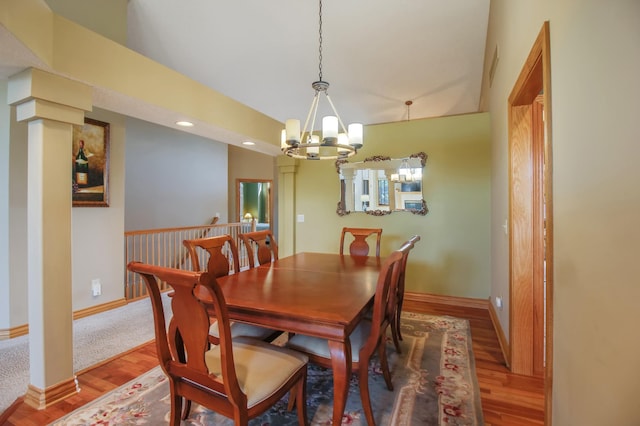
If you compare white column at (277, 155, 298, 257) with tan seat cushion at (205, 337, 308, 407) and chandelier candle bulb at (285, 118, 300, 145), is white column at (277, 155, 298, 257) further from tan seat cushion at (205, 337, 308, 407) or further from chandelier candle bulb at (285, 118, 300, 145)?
tan seat cushion at (205, 337, 308, 407)

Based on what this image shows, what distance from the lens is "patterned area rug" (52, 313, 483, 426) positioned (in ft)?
5.65

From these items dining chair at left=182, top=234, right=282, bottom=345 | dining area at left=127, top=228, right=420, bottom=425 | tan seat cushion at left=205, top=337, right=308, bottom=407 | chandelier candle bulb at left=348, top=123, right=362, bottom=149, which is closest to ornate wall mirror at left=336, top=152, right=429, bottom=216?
chandelier candle bulb at left=348, top=123, right=362, bottom=149

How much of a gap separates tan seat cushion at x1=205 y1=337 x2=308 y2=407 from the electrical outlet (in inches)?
106

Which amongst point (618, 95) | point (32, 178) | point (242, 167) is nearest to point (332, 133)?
point (618, 95)

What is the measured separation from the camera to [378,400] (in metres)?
1.89

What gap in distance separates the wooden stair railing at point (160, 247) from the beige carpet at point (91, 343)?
633 millimetres

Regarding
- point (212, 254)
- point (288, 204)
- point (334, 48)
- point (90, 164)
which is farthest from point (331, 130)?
point (90, 164)

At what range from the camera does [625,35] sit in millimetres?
751

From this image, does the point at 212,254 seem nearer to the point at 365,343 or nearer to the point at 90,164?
the point at 365,343

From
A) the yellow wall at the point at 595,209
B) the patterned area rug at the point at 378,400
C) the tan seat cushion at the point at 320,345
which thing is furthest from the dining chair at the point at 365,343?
the yellow wall at the point at 595,209

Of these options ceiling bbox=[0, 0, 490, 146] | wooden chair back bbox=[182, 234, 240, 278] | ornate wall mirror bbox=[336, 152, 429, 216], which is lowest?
wooden chair back bbox=[182, 234, 240, 278]

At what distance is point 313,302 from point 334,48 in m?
3.55

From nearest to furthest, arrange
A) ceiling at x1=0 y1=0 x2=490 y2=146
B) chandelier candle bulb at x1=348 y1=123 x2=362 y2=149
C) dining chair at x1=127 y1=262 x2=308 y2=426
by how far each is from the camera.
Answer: dining chair at x1=127 y1=262 x2=308 y2=426
chandelier candle bulb at x1=348 y1=123 x2=362 y2=149
ceiling at x1=0 y1=0 x2=490 y2=146

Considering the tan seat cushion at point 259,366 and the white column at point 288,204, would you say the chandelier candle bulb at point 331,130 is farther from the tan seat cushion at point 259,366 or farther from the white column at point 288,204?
the white column at point 288,204
